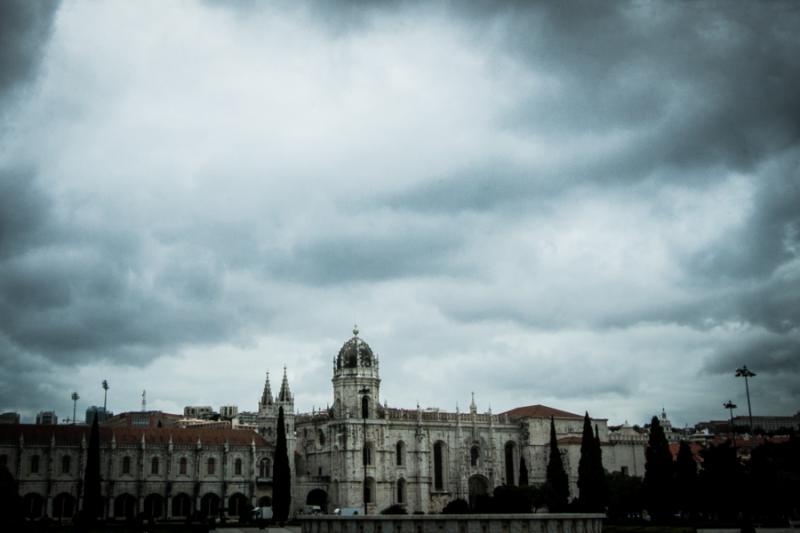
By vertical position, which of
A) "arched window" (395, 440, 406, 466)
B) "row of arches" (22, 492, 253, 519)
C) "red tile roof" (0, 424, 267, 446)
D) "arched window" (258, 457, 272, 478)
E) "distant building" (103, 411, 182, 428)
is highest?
"distant building" (103, 411, 182, 428)

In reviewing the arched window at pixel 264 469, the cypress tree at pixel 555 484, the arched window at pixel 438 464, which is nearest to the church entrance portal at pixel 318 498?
the arched window at pixel 264 469

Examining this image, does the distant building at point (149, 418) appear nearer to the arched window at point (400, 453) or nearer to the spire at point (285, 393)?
the spire at point (285, 393)

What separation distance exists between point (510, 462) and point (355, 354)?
22188mm

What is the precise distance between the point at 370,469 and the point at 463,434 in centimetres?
1203

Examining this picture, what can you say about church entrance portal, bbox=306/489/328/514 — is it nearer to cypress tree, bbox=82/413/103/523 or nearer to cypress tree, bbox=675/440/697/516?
cypress tree, bbox=82/413/103/523

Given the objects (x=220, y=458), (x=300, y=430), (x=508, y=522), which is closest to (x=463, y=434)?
(x=300, y=430)

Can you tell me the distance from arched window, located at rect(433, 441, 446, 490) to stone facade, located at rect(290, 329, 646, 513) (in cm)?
11

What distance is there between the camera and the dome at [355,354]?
90.2 meters

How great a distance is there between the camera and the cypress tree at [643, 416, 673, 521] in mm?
71000

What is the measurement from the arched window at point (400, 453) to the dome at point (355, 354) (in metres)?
8.88

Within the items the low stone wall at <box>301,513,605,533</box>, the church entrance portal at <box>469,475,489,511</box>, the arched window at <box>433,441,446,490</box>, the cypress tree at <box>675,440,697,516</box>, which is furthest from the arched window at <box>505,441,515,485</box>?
the low stone wall at <box>301,513,605,533</box>

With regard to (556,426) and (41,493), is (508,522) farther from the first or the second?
(556,426)

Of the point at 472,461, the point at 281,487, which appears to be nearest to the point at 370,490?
the point at 472,461

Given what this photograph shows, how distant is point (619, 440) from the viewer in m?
100
